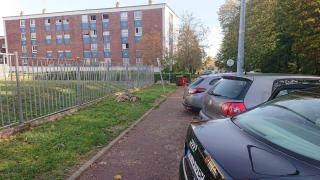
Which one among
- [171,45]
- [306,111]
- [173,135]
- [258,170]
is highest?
[171,45]

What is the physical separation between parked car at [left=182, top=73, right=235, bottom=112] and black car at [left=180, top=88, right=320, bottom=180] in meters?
6.44

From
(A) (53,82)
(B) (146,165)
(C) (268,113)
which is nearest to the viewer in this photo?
(C) (268,113)

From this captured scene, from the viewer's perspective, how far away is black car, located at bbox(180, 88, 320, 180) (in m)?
2.09

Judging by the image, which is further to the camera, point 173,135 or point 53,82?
point 53,82

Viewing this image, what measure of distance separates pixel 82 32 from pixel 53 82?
53147 millimetres

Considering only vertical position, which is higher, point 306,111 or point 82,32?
point 82,32

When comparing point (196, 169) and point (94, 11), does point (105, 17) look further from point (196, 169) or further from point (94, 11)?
point (196, 169)

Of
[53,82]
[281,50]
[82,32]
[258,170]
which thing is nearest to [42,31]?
[82,32]

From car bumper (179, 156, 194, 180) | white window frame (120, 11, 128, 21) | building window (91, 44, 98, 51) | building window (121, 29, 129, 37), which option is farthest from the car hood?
building window (91, 44, 98, 51)

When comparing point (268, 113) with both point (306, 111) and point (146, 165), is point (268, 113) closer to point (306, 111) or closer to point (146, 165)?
point (306, 111)

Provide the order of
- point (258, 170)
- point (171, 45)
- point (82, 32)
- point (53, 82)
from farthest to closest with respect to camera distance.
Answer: point (82, 32)
point (171, 45)
point (53, 82)
point (258, 170)

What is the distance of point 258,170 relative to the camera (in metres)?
2.08

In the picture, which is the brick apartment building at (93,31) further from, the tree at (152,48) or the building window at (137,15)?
the tree at (152,48)

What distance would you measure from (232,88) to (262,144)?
2887 millimetres
